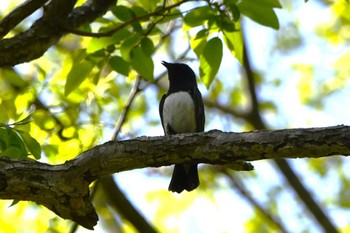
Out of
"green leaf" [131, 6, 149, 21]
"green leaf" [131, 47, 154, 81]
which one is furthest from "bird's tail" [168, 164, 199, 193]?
"green leaf" [131, 6, 149, 21]

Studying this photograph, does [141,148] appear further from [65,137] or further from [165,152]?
[65,137]

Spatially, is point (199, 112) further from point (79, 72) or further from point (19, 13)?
point (19, 13)

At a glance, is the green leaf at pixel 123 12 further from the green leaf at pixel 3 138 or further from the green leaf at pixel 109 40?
the green leaf at pixel 3 138

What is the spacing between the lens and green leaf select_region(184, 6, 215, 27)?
3547mm

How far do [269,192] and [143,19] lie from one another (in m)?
5.76

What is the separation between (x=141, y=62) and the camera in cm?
375

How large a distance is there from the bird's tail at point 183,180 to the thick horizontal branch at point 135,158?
49.5 inches

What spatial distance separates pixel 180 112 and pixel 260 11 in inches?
69.6

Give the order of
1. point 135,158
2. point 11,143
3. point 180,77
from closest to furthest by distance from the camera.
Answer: point 135,158 → point 11,143 → point 180,77

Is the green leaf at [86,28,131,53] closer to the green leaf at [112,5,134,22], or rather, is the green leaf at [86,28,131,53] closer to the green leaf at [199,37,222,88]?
the green leaf at [112,5,134,22]

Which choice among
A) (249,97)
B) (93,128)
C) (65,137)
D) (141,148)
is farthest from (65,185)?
(249,97)

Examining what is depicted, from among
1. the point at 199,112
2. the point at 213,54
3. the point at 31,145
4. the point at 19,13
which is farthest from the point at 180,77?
the point at 31,145

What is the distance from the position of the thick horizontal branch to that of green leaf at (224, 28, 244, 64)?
2.48 feet

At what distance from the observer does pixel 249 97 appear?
6.86m
